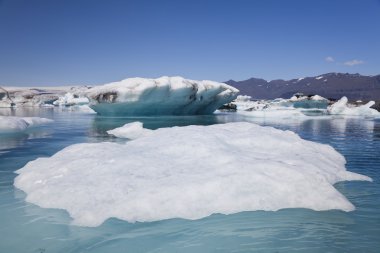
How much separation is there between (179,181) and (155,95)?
20.4m

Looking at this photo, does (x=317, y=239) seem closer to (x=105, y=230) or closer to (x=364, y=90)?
(x=105, y=230)

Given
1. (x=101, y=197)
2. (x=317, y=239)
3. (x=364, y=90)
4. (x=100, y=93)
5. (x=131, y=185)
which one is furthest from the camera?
(x=364, y=90)

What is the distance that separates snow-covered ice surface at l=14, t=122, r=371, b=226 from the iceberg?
17296mm

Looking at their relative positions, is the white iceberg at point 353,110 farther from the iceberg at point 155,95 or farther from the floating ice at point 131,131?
the floating ice at point 131,131

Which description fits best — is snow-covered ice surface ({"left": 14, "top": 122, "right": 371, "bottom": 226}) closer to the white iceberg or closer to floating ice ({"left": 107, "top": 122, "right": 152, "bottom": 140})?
floating ice ({"left": 107, "top": 122, "right": 152, "bottom": 140})

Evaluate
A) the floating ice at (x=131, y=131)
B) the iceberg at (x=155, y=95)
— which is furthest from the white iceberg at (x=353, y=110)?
the floating ice at (x=131, y=131)

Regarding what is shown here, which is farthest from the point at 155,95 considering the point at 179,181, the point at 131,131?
the point at 179,181

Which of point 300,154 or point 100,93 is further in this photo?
point 100,93

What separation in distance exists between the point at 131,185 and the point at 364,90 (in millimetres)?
223895

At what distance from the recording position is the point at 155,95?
24.6 m

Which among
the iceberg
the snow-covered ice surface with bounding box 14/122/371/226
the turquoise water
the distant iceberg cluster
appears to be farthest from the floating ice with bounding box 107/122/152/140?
the distant iceberg cluster

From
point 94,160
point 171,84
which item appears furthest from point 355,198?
point 171,84

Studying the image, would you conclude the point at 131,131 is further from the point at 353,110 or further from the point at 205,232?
the point at 353,110

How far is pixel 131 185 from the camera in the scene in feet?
14.7
